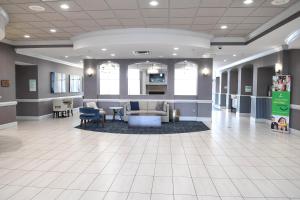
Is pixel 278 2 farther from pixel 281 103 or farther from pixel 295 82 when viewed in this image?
pixel 281 103

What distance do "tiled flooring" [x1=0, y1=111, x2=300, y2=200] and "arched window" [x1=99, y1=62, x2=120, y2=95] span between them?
4213mm

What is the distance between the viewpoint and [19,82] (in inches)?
381

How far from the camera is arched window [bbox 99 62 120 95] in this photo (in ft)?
34.4

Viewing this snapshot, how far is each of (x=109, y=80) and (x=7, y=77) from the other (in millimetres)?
4304

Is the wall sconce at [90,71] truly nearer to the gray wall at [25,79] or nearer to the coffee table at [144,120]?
the gray wall at [25,79]

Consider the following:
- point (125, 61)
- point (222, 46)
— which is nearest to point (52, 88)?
point (125, 61)

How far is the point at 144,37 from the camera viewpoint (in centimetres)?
629

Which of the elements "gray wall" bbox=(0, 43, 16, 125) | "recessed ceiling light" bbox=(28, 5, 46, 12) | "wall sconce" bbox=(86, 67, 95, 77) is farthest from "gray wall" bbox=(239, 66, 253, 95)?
"gray wall" bbox=(0, 43, 16, 125)

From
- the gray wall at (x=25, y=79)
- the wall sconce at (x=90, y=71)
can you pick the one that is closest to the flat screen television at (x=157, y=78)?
the wall sconce at (x=90, y=71)

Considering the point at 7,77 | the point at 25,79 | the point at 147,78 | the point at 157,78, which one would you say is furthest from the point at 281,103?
the point at 25,79

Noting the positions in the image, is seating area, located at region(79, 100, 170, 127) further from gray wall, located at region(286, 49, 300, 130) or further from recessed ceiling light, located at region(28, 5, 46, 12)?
gray wall, located at region(286, 49, 300, 130)

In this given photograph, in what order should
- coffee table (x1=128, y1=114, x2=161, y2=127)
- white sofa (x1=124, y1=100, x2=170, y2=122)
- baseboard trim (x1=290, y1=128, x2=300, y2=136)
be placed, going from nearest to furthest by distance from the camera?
1. baseboard trim (x1=290, y1=128, x2=300, y2=136)
2. coffee table (x1=128, y1=114, x2=161, y2=127)
3. white sofa (x1=124, y1=100, x2=170, y2=122)

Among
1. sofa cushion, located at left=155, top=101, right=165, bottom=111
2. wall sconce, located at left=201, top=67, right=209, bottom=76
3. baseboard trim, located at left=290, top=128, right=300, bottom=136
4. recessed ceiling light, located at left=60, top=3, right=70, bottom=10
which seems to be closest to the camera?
recessed ceiling light, located at left=60, top=3, right=70, bottom=10

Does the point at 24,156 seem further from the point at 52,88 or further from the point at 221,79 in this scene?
the point at 221,79
